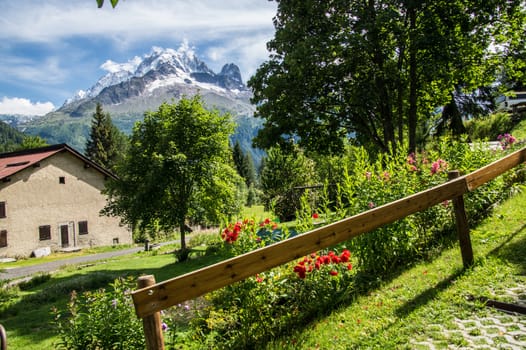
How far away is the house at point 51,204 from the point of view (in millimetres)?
28859

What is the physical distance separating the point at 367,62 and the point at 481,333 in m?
13.7

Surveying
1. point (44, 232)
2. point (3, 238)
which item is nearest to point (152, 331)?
point (3, 238)

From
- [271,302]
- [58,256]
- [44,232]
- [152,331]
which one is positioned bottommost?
[58,256]

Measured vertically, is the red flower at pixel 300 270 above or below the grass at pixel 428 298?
above

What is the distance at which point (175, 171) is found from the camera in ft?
55.7

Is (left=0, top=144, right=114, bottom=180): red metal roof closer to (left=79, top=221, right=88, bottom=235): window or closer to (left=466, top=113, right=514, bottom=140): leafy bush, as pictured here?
(left=79, top=221, right=88, bottom=235): window

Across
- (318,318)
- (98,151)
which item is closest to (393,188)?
(318,318)

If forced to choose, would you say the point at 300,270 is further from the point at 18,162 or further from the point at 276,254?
the point at 18,162

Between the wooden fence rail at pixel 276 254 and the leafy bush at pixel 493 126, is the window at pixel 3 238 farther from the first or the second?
the leafy bush at pixel 493 126

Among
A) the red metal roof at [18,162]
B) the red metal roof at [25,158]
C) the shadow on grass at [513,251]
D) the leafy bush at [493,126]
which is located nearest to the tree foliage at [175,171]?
the shadow on grass at [513,251]

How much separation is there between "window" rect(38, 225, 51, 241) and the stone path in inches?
1353

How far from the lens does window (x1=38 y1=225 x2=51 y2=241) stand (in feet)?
99.7

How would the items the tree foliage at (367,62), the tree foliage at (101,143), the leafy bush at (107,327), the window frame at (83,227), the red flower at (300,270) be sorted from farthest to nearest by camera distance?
the tree foliage at (101,143) < the window frame at (83,227) < the tree foliage at (367,62) < the red flower at (300,270) < the leafy bush at (107,327)

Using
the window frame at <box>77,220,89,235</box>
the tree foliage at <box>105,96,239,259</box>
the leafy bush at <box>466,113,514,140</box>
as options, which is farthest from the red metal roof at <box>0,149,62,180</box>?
the leafy bush at <box>466,113,514,140</box>
